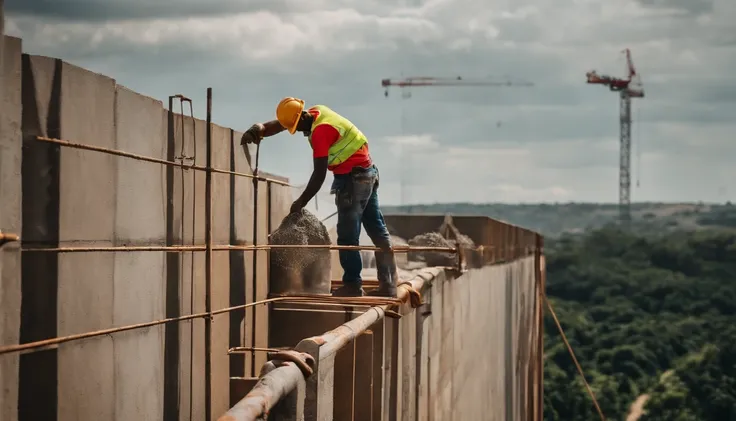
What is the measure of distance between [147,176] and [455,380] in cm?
733

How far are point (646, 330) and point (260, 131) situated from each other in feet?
287

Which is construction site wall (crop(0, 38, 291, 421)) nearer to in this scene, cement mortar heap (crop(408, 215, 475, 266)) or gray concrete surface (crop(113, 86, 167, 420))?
gray concrete surface (crop(113, 86, 167, 420))

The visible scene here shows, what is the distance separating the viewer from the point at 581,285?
11856 centimetres

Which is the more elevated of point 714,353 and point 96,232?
point 96,232

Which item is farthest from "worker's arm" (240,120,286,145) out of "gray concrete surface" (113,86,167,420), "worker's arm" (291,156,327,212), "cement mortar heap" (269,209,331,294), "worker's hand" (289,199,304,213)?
"gray concrete surface" (113,86,167,420)

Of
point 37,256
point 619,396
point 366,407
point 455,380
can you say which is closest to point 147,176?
point 37,256

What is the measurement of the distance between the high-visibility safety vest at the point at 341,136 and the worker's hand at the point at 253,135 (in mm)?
661

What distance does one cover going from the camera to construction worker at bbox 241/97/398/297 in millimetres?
8266

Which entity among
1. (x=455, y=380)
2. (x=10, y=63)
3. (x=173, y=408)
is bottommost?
(x=455, y=380)

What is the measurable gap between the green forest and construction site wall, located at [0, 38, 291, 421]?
64.9 metres

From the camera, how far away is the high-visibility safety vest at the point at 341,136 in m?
8.43

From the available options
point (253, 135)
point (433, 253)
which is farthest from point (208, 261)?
point (433, 253)

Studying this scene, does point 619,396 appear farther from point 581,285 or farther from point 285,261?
point 285,261

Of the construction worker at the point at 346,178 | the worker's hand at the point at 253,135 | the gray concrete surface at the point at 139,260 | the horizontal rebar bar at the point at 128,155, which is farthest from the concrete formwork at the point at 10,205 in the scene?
the construction worker at the point at 346,178
